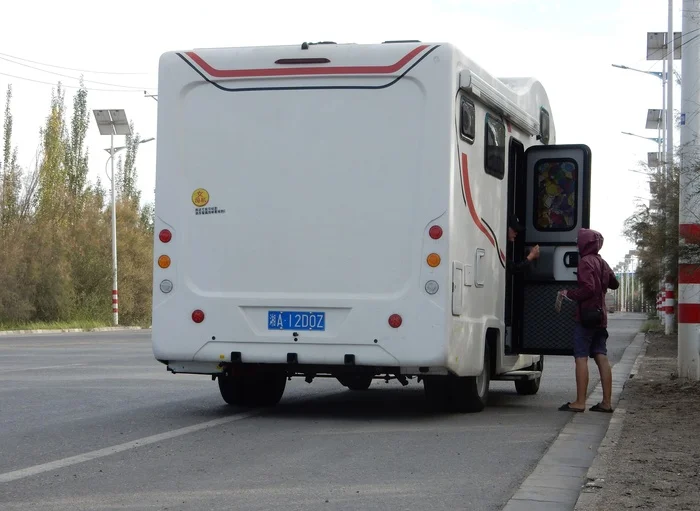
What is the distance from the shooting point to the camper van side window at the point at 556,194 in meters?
13.4

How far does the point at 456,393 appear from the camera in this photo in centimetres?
1215

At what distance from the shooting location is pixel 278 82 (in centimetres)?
1127

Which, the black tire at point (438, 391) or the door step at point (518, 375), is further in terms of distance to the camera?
the door step at point (518, 375)

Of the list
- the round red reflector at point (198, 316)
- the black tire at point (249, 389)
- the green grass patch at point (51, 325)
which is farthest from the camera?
the green grass patch at point (51, 325)

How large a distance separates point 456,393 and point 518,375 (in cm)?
216

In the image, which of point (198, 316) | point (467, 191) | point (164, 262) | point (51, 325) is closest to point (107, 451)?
point (198, 316)

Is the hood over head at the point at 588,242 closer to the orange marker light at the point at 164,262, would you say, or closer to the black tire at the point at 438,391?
the black tire at the point at 438,391

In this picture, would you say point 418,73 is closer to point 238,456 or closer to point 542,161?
point 542,161

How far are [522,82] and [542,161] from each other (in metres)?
1.31

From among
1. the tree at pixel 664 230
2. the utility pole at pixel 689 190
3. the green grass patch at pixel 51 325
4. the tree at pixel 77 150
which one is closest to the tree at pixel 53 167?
the tree at pixel 77 150

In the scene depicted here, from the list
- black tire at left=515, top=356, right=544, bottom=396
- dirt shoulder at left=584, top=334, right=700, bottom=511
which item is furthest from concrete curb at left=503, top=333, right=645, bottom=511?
black tire at left=515, top=356, right=544, bottom=396

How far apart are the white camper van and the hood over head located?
55.8 inches

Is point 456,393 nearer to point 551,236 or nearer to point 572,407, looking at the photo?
point 572,407

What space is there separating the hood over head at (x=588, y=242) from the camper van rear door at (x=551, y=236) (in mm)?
626
